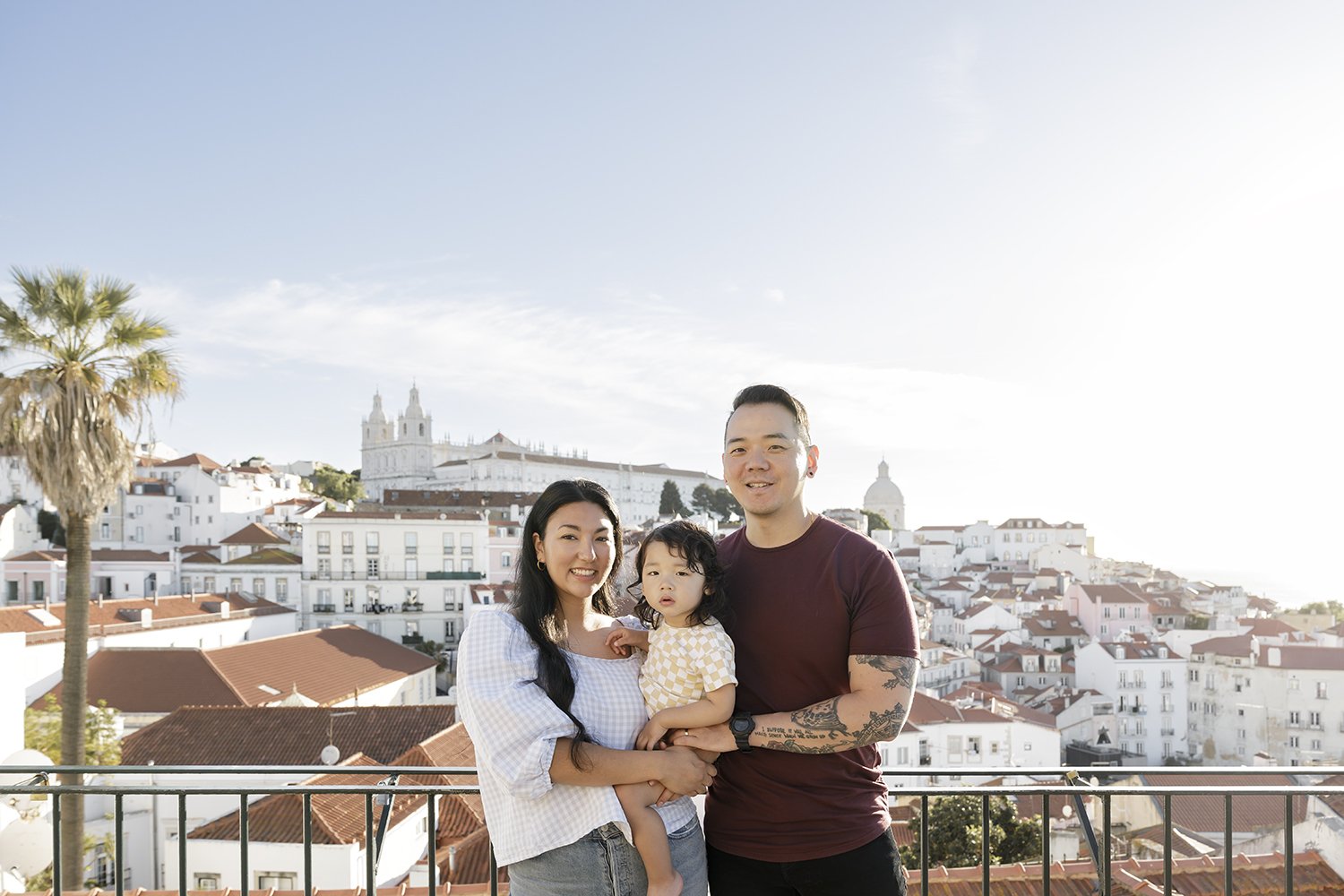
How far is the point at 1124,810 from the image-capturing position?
24016 mm

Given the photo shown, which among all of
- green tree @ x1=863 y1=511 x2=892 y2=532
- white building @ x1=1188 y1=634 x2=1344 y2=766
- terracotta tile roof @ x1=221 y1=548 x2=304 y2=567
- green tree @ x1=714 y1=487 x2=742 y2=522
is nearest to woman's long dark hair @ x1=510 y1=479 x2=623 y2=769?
terracotta tile roof @ x1=221 y1=548 x2=304 y2=567

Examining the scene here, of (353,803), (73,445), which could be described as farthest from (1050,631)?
(73,445)

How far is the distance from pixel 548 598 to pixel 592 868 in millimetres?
764

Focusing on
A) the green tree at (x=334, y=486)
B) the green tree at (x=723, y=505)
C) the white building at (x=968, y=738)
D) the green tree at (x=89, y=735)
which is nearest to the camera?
the green tree at (x=89, y=735)

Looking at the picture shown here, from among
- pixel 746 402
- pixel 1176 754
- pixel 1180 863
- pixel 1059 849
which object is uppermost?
pixel 746 402

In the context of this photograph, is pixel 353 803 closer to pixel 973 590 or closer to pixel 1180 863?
pixel 1180 863

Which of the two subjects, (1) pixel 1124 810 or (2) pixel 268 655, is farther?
(2) pixel 268 655

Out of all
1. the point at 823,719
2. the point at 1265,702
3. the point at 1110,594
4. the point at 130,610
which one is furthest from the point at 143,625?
the point at 1110,594

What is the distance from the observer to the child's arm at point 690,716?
101 inches

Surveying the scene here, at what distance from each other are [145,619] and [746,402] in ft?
112

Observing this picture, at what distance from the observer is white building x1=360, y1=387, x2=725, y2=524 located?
114000 millimetres

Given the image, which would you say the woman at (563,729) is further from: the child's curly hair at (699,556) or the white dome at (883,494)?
the white dome at (883,494)

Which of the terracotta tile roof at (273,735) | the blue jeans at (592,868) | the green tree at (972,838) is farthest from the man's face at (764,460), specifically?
the green tree at (972,838)

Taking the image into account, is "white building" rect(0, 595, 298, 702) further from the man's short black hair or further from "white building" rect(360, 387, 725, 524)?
"white building" rect(360, 387, 725, 524)
